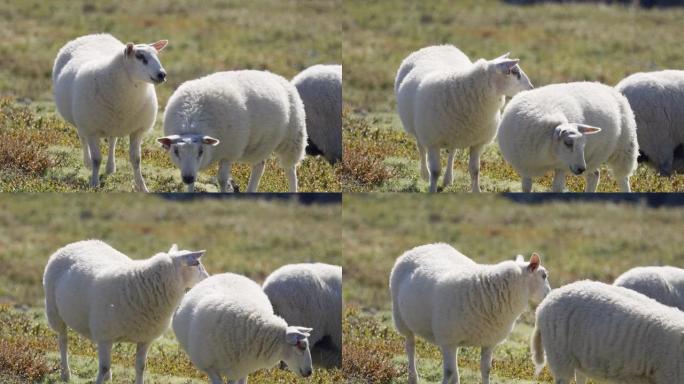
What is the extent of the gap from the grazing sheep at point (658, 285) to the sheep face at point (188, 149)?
492 centimetres

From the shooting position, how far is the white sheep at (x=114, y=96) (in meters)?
15.5

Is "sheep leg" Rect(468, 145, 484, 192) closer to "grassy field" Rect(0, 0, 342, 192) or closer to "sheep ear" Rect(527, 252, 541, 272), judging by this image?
"grassy field" Rect(0, 0, 342, 192)

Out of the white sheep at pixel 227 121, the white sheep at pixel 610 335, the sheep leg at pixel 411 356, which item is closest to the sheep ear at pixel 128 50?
the white sheep at pixel 227 121

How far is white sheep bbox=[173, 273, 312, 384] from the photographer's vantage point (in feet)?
43.8

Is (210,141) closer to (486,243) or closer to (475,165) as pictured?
(475,165)

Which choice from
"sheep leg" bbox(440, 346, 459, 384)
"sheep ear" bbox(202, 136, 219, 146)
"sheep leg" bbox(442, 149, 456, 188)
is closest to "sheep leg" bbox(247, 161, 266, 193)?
"sheep ear" bbox(202, 136, 219, 146)

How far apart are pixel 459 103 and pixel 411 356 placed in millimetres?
3237

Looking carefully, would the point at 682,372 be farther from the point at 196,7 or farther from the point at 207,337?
the point at 196,7

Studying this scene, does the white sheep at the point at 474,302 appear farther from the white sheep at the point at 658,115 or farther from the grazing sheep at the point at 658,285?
the white sheep at the point at 658,115

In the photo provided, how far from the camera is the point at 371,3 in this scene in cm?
3991

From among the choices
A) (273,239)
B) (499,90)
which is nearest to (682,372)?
(499,90)

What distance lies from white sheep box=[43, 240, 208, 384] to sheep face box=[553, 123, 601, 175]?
431 cm

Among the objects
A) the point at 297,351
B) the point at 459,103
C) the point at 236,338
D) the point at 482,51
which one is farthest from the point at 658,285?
the point at 482,51

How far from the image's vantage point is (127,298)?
544 inches
